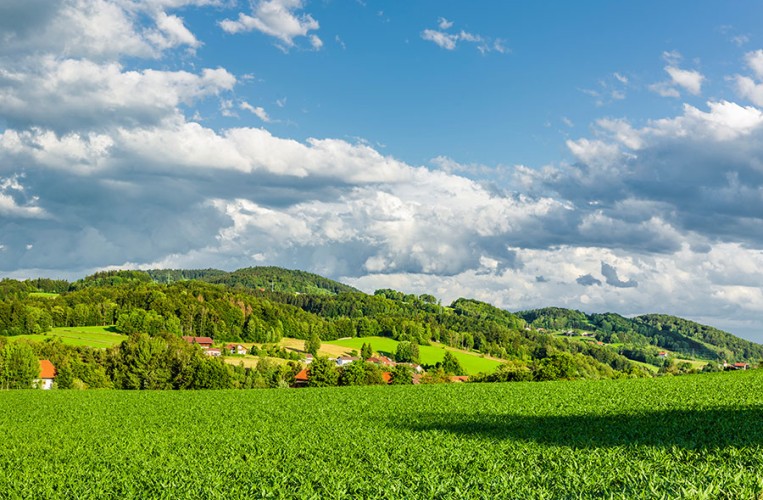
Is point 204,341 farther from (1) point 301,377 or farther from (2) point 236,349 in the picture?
(1) point 301,377

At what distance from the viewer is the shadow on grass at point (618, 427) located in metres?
20.4

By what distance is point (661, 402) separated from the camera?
35.8m

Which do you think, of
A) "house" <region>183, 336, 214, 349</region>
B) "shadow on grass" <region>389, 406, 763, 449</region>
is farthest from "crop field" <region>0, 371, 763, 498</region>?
"house" <region>183, 336, 214, 349</region>

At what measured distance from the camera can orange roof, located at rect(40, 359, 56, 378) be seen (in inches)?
3833

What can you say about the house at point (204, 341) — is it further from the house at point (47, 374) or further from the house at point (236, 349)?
the house at point (47, 374)

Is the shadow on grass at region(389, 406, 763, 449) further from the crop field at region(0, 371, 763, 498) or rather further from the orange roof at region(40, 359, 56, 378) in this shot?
the orange roof at region(40, 359, 56, 378)

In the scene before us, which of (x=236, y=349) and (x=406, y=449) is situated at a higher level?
(x=406, y=449)

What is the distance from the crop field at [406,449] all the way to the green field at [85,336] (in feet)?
390

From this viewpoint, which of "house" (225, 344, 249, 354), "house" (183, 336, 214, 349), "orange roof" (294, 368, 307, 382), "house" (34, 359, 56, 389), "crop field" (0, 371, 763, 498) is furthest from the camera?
"house" (183, 336, 214, 349)

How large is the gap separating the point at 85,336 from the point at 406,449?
163905 millimetres

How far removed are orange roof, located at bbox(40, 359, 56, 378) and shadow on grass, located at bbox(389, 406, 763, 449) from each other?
90.6 metres

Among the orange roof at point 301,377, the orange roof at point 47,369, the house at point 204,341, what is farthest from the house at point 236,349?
the orange roof at point 301,377

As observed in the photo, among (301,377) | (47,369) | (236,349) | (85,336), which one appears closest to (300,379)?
(301,377)

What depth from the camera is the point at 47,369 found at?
9994cm
